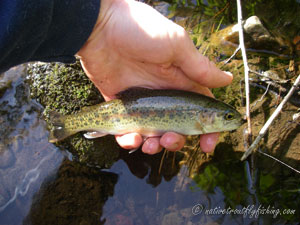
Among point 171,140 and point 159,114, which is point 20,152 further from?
point 171,140

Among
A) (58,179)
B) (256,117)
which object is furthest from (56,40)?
(256,117)

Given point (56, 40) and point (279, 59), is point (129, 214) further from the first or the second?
point (279, 59)

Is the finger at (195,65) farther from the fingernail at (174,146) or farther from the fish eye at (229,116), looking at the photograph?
the fingernail at (174,146)

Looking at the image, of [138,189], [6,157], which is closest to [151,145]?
[138,189]

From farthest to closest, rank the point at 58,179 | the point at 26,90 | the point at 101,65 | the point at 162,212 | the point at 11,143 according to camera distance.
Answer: the point at 26,90
the point at 11,143
the point at 58,179
the point at 162,212
the point at 101,65

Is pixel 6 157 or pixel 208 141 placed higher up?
pixel 208 141

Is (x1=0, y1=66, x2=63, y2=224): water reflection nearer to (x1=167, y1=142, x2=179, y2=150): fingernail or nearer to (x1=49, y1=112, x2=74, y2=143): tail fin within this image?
(x1=49, y1=112, x2=74, y2=143): tail fin
